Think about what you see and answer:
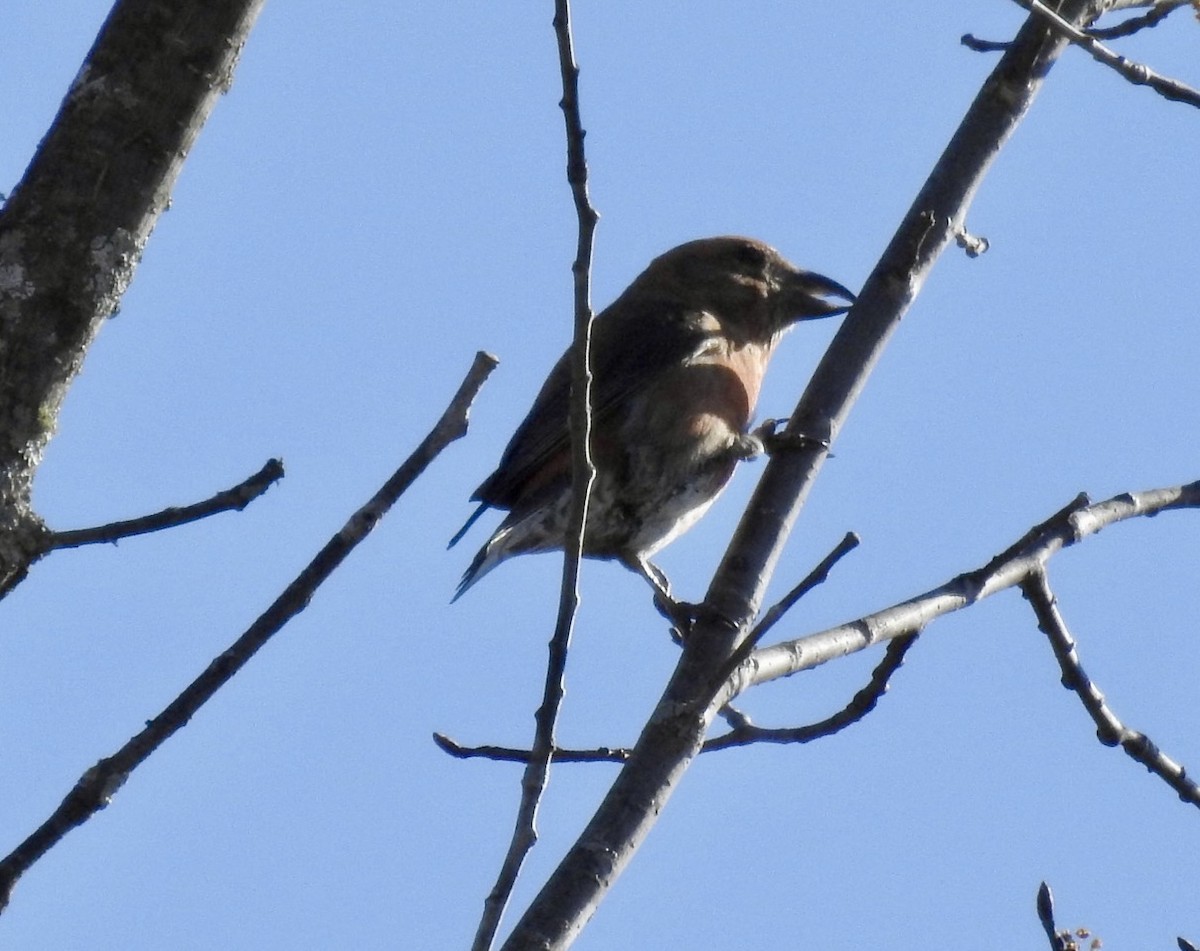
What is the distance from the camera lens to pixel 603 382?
5820 millimetres

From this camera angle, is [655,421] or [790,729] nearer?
[790,729]

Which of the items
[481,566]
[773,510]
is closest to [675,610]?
[481,566]

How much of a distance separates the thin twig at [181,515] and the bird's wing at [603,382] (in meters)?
2.73

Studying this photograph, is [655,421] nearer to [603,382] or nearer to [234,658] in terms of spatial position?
[603,382]

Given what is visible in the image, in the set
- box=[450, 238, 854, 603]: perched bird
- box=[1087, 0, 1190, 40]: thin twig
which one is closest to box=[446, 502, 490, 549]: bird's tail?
box=[450, 238, 854, 603]: perched bird

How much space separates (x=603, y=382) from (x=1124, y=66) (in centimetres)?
304

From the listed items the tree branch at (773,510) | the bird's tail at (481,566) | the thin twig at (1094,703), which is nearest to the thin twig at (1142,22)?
the tree branch at (773,510)

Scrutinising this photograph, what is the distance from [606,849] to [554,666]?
44 centimetres

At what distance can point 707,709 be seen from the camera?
2.71 m

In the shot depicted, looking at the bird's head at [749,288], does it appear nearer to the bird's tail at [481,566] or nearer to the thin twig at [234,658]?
the bird's tail at [481,566]

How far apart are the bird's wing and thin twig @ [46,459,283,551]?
2.73 m

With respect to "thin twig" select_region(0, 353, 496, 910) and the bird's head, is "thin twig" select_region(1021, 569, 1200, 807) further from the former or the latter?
the bird's head

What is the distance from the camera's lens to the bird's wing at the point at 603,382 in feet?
18.1

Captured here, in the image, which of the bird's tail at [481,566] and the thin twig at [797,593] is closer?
the thin twig at [797,593]
